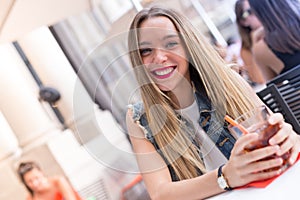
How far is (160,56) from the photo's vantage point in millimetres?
914

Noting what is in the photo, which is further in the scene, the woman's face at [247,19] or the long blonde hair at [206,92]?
the woman's face at [247,19]

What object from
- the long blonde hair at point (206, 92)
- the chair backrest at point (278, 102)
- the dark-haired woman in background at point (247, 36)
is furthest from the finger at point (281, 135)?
the dark-haired woman in background at point (247, 36)

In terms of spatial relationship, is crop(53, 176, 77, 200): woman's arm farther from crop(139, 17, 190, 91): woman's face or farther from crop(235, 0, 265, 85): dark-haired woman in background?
crop(139, 17, 190, 91): woman's face

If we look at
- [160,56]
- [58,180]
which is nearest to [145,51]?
[160,56]

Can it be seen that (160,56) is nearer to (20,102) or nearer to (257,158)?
(257,158)

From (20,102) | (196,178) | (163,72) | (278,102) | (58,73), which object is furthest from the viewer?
(58,73)

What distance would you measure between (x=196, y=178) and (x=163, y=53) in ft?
1.17

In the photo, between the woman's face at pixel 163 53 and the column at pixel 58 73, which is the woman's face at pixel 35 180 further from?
the woman's face at pixel 163 53

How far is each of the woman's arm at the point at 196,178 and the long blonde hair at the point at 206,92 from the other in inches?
1.5

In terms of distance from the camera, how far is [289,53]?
1648mm

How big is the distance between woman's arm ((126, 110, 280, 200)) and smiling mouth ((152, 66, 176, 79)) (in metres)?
0.12

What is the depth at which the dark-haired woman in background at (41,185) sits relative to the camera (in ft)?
6.10

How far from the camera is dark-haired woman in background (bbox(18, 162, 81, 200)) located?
186cm

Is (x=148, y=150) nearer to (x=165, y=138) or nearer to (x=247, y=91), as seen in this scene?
(x=165, y=138)
